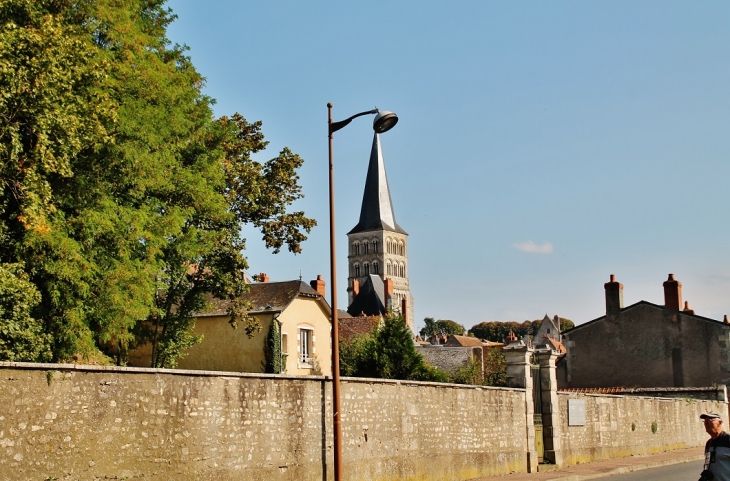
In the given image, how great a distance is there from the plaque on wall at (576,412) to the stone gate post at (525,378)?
2.20 metres

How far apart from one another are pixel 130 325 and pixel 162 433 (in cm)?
596

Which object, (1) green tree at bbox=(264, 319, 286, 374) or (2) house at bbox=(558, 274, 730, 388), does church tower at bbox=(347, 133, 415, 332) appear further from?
(1) green tree at bbox=(264, 319, 286, 374)

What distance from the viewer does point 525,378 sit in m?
22.2

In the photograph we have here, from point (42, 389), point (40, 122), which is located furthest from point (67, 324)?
point (42, 389)

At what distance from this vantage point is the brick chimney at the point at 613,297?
39469mm

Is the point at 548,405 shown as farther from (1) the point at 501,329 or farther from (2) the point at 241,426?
(1) the point at 501,329

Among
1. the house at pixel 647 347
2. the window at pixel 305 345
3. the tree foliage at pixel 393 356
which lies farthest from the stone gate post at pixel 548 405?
the house at pixel 647 347

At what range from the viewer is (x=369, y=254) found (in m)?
152

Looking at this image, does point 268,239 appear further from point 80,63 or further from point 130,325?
point 80,63

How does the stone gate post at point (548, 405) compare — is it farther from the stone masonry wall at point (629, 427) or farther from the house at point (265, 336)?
the house at point (265, 336)

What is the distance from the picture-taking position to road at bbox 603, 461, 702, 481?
20500mm

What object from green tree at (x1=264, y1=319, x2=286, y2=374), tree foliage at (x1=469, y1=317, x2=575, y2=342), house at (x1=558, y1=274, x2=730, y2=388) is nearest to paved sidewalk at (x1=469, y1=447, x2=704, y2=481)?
house at (x1=558, y1=274, x2=730, y2=388)

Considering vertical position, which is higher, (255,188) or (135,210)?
(255,188)

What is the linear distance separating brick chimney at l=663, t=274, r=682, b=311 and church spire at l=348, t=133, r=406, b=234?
89492 mm
